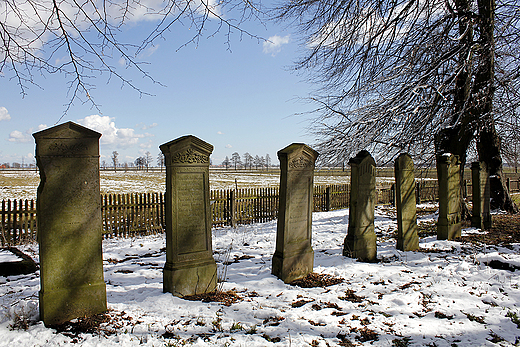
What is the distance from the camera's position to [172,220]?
4004mm

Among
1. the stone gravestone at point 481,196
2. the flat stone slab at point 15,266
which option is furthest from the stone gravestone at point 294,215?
the stone gravestone at point 481,196

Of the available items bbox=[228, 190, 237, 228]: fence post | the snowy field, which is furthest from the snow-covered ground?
the snowy field

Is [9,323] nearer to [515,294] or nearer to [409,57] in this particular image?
[515,294]

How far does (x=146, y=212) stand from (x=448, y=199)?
27.7 feet

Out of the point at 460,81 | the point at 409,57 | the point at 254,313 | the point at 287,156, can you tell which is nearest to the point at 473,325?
the point at 254,313

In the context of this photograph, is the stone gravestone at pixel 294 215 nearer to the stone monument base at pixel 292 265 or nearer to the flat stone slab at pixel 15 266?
the stone monument base at pixel 292 265

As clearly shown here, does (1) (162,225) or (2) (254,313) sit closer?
(2) (254,313)

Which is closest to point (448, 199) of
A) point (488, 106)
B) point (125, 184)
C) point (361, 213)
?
point (361, 213)

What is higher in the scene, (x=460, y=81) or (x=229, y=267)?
(x=460, y=81)

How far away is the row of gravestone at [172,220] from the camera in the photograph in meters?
3.10

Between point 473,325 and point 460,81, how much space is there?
26.7 feet

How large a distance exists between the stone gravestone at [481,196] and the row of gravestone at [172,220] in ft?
11.7

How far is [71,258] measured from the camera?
3.21 metres

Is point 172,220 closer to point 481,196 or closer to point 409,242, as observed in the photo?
point 409,242
